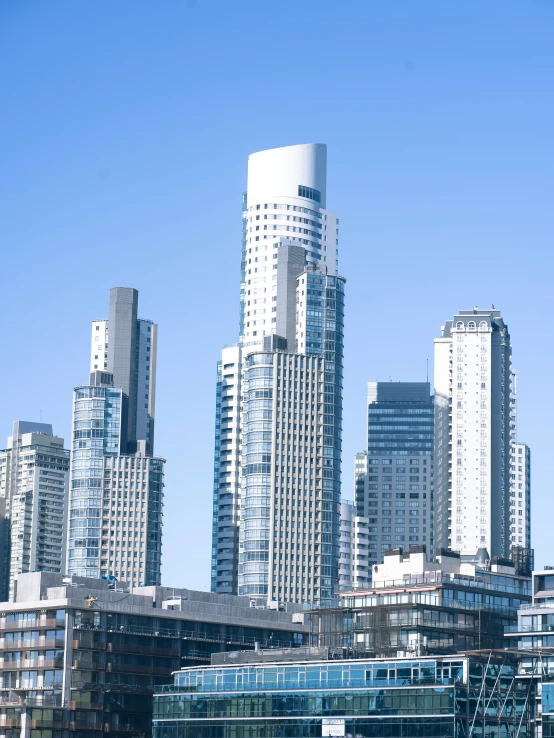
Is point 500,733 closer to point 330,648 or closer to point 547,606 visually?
point 547,606

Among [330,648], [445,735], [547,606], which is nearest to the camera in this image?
[445,735]

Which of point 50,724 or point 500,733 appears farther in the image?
point 50,724

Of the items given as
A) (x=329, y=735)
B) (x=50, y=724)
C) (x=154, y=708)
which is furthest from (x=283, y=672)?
(x=50, y=724)

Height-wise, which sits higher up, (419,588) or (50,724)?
(419,588)

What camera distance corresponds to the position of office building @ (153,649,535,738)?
168125mm

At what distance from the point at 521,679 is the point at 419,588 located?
27.6 m

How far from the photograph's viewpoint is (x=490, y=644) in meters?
200

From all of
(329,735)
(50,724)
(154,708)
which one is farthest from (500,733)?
(50,724)

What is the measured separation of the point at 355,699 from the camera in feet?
573

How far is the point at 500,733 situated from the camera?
169 m

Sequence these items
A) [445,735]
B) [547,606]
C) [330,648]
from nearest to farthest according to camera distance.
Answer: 1. [445,735]
2. [547,606]
3. [330,648]

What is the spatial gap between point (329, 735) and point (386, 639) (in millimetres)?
22918

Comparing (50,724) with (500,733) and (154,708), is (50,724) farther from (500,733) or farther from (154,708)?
(500,733)

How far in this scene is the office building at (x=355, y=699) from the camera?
16812 cm
